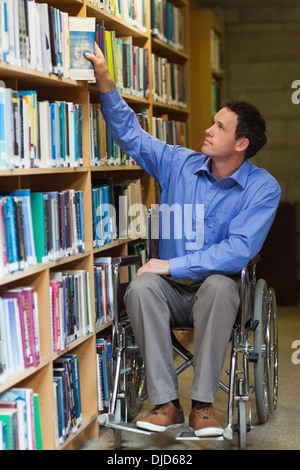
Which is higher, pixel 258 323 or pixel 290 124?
pixel 290 124

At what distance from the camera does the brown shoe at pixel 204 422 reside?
7.75 feet

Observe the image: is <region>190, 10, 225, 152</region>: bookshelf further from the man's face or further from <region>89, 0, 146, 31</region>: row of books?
the man's face

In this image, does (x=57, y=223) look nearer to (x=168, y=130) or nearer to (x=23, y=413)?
(x=23, y=413)

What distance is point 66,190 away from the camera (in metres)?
2.52

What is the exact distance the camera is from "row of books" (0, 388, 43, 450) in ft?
6.66

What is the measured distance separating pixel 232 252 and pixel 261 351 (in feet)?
1.38

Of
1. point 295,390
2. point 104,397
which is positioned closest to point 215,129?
point 104,397

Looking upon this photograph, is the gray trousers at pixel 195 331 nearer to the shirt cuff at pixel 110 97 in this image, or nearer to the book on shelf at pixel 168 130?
the shirt cuff at pixel 110 97

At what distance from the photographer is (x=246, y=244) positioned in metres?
2.63

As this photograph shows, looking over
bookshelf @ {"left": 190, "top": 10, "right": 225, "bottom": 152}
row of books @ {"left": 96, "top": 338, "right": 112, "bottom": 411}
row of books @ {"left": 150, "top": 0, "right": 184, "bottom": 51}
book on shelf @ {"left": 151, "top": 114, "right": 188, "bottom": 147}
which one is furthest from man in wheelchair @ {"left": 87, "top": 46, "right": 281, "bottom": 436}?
bookshelf @ {"left": 190, "top": 10, "right": 225, "bottom": 152}

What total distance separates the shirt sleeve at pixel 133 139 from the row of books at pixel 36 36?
0.31 meters
